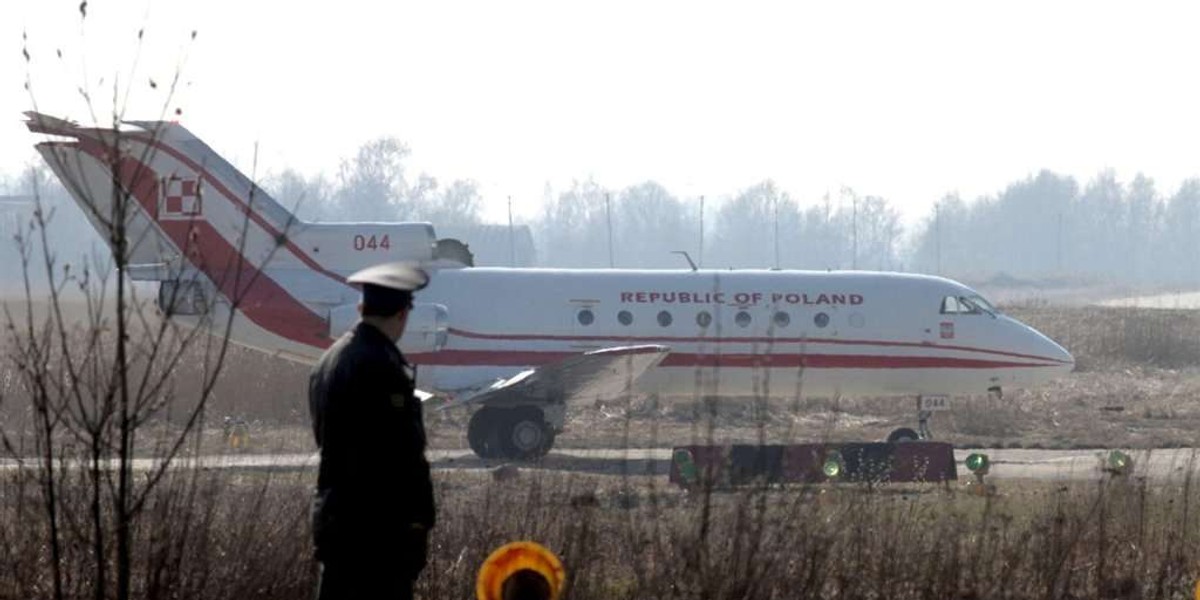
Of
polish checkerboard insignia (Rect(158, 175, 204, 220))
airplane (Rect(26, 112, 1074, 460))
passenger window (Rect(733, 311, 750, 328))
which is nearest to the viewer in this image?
polish checkerboard insignia (Rect(158, 175, 204, 220))

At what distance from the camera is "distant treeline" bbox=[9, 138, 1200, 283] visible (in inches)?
3179

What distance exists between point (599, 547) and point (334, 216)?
59.3 metres

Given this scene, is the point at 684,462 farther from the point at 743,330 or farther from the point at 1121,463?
→ the point at 743,330

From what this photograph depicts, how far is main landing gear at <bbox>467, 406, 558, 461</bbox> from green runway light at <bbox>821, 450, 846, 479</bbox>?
17.8 ft

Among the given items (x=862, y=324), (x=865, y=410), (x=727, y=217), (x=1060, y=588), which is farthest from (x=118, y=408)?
(x=727, y=217)

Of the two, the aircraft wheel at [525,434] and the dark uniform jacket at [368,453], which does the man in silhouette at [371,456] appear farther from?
the aircraft wheel at [525,434]

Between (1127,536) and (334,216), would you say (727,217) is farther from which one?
(1127,536)

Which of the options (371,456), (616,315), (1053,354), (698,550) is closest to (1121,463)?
(1053,354)

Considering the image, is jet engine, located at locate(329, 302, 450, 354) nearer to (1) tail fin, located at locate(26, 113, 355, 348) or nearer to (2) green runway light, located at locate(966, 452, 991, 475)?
(1) tail fin, located at locate(26, 113, 355, 348)

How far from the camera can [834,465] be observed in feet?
58.3

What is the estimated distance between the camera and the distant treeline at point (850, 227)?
3179 inches

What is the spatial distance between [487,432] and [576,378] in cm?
149

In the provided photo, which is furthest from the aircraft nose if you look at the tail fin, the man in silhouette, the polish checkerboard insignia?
the man in silhouette

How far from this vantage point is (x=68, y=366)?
312 inches
